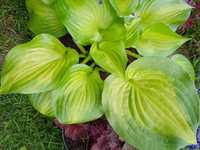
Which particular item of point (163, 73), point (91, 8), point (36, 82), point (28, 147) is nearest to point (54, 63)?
point (36, 82)

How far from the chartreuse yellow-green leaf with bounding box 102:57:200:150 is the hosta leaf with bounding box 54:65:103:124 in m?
0.07

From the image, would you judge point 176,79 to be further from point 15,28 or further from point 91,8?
point 15,28

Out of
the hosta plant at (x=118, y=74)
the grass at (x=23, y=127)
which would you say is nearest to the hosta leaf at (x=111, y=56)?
the hosta plant at (x=118, y=74)

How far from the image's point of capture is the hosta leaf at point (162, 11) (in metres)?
1.24

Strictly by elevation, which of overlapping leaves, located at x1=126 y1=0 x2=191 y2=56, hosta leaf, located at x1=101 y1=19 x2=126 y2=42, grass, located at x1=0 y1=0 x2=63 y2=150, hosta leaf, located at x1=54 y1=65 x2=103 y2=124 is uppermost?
hosta leaf, located at x1=101 y1=19 x2=126 y2=42

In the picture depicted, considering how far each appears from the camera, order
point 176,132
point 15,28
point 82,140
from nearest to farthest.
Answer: point 176,132, point 82,140, point 15,28

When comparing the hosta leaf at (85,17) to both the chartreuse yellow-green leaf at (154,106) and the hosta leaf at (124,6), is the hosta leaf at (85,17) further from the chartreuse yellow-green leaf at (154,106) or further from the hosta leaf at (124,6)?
the chartreuse yellow-green leaf at (154,106)

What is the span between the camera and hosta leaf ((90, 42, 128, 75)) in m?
1.09

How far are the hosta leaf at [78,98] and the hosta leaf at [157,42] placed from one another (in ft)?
0.59

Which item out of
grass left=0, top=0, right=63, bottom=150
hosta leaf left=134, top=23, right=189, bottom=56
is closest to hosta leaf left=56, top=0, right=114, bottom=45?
hosta leaf left=134, top=23, right=189, bottom=56

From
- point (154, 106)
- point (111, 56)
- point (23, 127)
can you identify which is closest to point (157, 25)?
point (111, 56)

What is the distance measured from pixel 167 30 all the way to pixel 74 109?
360 millimetres

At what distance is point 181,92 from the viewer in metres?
1.03

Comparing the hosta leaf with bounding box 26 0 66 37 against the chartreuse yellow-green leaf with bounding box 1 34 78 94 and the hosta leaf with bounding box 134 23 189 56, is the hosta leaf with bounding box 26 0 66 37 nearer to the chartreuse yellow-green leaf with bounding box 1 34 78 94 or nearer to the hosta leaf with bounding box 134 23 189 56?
the chartreuse yellow-green leaf with bounding box 1 34 78 94
